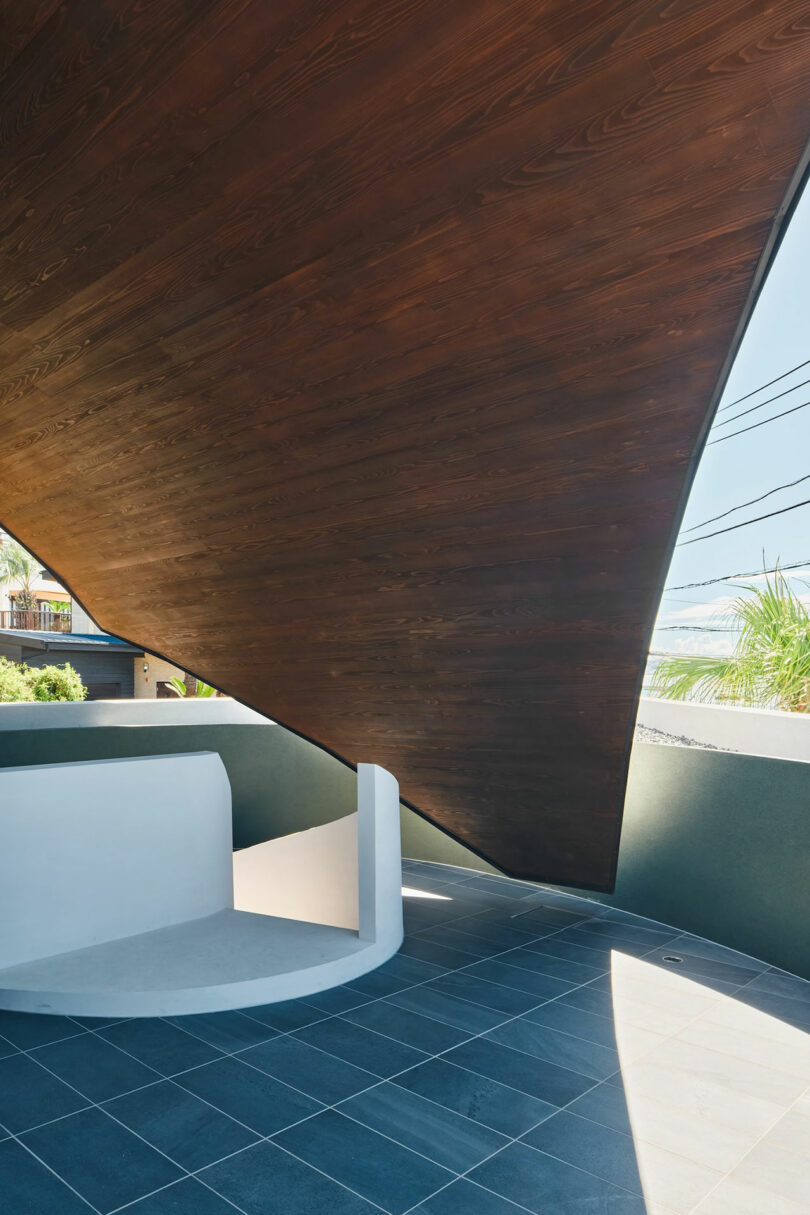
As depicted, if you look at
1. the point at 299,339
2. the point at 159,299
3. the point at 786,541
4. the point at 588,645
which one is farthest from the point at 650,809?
the point at 786,541

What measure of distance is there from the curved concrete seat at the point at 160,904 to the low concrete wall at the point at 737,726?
6.91 feet

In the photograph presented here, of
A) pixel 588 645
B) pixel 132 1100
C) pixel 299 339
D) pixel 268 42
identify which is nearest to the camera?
pixel 268 42

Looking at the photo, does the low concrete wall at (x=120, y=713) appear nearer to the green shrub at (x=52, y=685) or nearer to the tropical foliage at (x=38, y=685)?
the tropical foliage at (x=38, y=685)

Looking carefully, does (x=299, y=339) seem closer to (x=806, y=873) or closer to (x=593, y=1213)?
(x=593, y=1213)

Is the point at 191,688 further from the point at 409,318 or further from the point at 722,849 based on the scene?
the point at 409,318

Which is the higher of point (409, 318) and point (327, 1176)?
point (409, 318)

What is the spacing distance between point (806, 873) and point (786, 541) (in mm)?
25746

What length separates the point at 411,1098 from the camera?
273cm

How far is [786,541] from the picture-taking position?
1079 inches

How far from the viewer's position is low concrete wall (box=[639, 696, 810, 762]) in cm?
461

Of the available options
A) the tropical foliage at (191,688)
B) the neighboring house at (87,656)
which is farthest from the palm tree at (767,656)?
the neighboring house at (87,656)

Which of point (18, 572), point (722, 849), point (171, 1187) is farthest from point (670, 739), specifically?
point (18, 572)

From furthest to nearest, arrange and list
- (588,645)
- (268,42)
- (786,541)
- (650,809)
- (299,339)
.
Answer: (786,541)
(650,809)
(588,645)
(299,339)
(268,42)

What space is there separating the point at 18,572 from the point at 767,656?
900 inches
